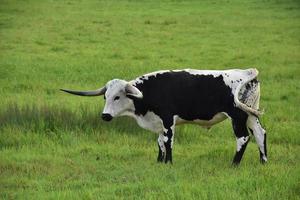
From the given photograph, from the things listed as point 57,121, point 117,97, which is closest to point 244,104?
point 117,97

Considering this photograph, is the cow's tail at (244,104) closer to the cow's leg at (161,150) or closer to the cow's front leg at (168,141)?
the cow's front leg at (168,141)

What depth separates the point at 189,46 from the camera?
20.9m

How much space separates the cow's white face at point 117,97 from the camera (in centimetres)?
825

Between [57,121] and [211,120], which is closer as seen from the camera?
[211,120]

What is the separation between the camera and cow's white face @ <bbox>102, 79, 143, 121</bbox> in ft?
27.1

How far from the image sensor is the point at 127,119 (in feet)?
32.6

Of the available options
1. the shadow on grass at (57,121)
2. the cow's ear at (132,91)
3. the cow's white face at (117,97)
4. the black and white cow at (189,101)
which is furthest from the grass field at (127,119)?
the cow's ear at (132,91)

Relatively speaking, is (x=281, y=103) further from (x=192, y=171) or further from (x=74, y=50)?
(x=74, y=50)

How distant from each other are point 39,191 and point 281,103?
6961 millimetres

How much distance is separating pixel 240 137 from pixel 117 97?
5.51 feet

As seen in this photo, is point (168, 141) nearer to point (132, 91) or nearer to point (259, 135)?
point (132, 91)

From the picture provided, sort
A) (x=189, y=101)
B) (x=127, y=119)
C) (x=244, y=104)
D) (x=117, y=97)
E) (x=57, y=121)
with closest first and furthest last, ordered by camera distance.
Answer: (x=244, y=104) → (x=189, y=101) → (x=117, y=97) → (x=57, y=121) → (x=127, y=119)

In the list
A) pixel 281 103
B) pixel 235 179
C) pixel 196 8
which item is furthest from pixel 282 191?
pixel 196 8

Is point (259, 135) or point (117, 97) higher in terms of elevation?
point (117, 97)
